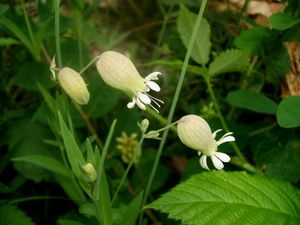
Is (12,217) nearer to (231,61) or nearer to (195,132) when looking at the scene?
(195,132)

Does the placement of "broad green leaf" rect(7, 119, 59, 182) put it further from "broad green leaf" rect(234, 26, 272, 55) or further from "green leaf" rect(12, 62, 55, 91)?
"broad green leaf" rect(234, 26, 272, 55)

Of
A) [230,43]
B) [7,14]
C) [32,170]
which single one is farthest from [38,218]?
[230,43]

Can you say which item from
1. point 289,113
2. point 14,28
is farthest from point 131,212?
point 14,28

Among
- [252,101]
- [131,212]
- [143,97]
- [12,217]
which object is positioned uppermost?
[143,97]

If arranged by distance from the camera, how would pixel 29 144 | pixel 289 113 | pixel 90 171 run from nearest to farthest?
pixel 90 171 → pixel 289 113 → pixel 29 144

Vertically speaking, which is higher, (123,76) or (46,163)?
(123,76)

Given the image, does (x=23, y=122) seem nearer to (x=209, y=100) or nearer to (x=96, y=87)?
(x=96, y=87)

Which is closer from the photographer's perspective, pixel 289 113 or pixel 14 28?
pixel 289 113
